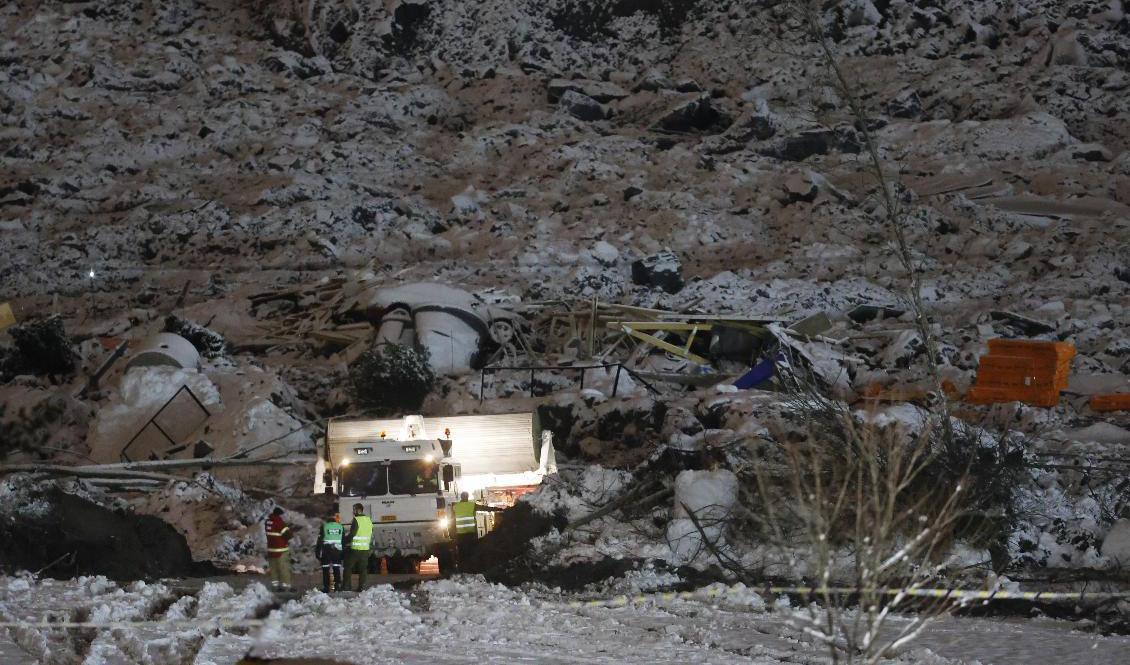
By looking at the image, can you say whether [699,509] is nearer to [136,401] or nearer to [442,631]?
[442,631]

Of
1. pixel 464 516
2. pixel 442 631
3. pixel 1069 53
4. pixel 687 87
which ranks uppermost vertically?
pixel 1069 53

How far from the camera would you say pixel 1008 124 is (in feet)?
98.8

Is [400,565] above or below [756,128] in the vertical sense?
below

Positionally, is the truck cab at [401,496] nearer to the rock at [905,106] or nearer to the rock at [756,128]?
the rock at [756,128]

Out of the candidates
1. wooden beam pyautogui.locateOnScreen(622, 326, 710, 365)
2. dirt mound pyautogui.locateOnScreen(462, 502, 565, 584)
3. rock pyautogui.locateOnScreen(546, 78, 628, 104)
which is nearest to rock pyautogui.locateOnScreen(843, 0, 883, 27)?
rock pyautogui.locateOnScreen(546, 78, 628, 104)

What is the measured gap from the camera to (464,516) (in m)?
12.8

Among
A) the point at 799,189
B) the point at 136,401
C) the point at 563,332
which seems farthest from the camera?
the point at 799,189

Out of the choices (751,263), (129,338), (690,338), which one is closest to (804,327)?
(690,338)

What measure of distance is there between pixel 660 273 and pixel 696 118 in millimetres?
10292

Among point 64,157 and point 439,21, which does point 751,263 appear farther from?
point 64,157

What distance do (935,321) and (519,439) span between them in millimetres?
10327

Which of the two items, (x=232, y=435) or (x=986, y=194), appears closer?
(x=232, y=435)

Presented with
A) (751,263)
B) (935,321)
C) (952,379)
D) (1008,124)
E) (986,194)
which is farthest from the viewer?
(1008,124)

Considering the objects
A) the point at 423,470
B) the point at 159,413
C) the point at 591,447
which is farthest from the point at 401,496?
the point at 159,413
